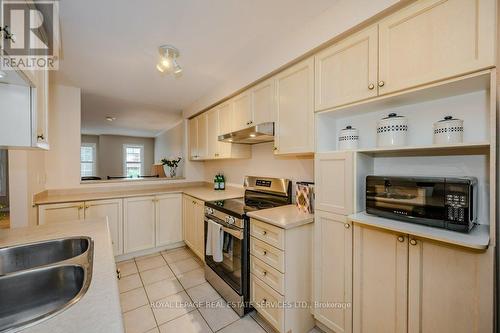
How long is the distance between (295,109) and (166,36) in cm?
120

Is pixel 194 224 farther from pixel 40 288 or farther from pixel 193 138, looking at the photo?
pixel 40 288

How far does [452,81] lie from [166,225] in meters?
3.35

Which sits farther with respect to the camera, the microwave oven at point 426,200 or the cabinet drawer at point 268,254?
the cabinet drawer at point 268,254

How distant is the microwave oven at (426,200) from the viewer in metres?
0.96

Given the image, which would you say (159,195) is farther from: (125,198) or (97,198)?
(97,198)

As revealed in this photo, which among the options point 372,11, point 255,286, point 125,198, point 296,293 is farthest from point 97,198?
point 372,11

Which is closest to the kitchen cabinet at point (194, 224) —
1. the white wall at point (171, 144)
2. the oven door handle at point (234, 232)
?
the oven door handle at point (234, 232)

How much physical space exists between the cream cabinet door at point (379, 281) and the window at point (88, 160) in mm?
8632

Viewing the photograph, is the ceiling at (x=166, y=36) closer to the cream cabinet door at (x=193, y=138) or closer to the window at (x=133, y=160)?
the cream cabinet door at (x=193, y=138)

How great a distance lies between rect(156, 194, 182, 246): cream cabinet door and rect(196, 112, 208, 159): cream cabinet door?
0.75 m

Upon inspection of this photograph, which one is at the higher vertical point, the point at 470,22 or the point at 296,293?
the point at 470,22

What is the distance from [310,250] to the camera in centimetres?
161

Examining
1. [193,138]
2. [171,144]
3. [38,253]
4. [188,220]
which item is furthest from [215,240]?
[171,144]

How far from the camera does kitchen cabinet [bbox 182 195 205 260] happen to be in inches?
102
